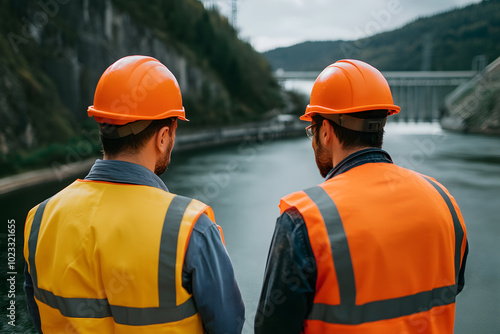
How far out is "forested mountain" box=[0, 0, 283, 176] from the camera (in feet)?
36.9

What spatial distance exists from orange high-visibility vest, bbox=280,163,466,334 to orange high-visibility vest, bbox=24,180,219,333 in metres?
0.37

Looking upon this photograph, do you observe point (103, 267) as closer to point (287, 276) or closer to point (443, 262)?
point (287, 276)

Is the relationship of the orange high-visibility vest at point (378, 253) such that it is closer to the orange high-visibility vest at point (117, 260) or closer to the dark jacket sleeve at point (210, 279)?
the dark jacket sleeve at point (210, 279)

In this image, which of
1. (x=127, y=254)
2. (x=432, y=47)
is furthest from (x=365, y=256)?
(x=432, y=47)

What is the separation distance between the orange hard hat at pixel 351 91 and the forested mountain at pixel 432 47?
6054 cm

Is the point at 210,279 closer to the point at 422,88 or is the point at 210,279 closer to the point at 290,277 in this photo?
the point at 290,277

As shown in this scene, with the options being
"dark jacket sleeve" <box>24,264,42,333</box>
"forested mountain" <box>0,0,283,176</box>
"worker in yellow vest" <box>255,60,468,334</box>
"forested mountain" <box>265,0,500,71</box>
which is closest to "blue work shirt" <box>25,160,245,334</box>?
"worker in yellow vest" <box>255,60,468,334</box>

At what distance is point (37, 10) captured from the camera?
14758 millimetres

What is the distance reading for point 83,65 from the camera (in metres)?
16.3

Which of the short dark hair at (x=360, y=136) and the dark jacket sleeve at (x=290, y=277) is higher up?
the short dark hair at (x=360, y=136)

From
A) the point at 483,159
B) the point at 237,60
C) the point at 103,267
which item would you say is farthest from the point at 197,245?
the point at 237,60

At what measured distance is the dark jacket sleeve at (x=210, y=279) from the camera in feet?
3.76

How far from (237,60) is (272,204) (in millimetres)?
23855

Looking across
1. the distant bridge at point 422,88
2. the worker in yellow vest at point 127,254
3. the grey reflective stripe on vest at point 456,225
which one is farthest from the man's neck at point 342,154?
the distant bridge at point 422,88
